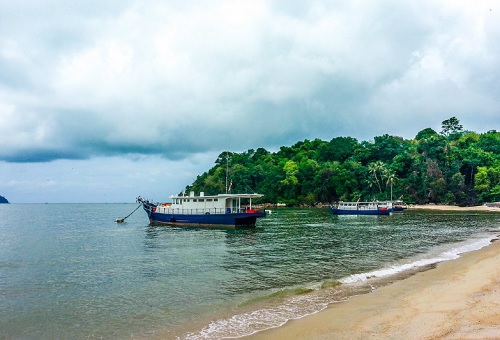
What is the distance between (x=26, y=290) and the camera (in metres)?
18.3

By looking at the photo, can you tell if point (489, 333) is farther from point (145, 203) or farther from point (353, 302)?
point (145, 203)

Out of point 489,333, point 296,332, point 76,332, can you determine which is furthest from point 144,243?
point 489,333

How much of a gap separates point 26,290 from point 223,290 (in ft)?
32.8

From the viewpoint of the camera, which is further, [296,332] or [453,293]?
[453,293]

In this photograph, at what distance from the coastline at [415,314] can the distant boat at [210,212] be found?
33.3 m

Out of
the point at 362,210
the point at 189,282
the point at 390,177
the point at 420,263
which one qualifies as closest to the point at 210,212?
the point at 189,282

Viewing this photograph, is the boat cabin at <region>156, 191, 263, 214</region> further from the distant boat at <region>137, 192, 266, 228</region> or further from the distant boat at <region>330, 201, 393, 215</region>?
the distant boat at <region>330, 201, 393, 215</region>

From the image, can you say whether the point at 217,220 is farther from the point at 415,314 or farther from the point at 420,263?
the point at 415,314

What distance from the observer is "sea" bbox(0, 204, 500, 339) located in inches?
498

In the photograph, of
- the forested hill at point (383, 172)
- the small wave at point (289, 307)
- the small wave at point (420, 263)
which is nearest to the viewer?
the small wave at point (289, 307)

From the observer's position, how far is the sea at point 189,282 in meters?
12.6

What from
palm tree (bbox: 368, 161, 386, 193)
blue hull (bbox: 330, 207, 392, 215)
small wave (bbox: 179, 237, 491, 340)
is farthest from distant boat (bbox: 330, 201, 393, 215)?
small wave (bbox: 179, 237, 491, 340)

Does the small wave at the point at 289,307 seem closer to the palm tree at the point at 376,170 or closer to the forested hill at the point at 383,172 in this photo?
the forested hill at the point at 383,172

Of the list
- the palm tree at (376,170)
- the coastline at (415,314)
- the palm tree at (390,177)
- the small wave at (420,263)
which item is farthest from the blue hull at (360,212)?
the coastline at (415,314)
